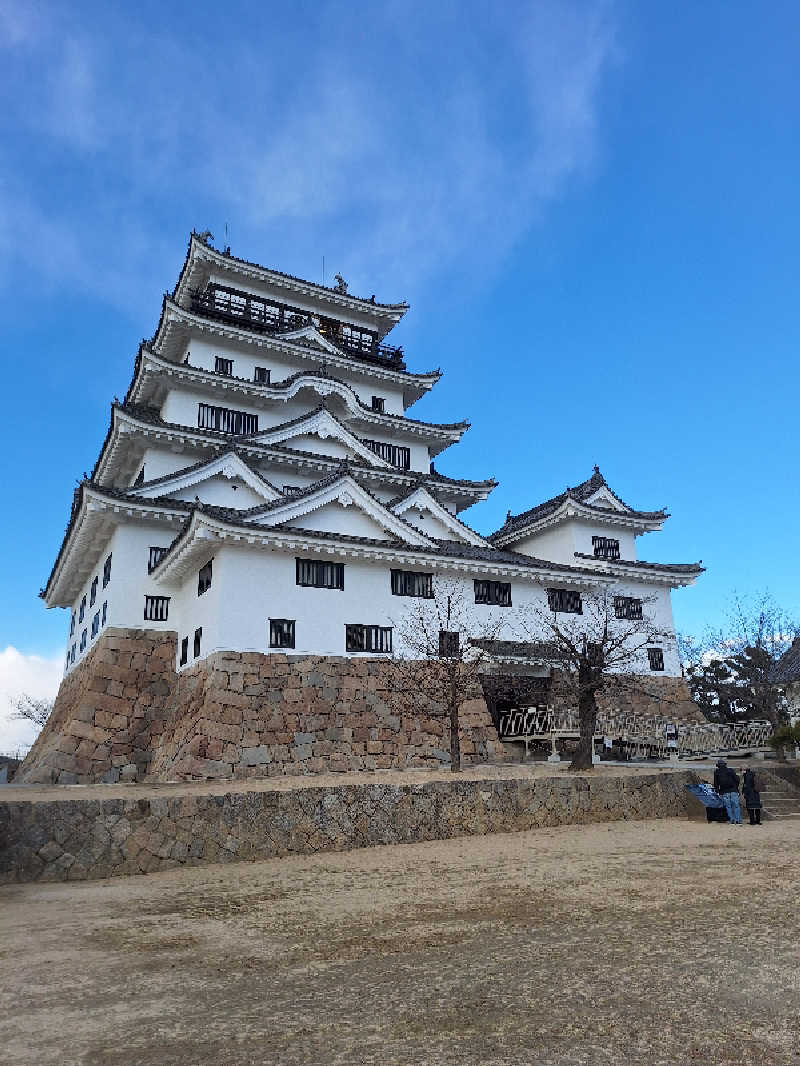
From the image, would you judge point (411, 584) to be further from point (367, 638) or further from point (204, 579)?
point (204, 579)

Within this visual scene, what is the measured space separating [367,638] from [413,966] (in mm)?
15660

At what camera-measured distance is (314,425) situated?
28.7m

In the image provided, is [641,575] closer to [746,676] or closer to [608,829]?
[746,676]

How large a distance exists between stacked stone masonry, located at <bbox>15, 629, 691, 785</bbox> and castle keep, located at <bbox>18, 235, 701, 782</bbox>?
0.19ft

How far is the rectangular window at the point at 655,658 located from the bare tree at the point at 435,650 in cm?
807

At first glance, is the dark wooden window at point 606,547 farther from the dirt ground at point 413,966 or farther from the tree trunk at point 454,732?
the dirt ground at point 413,966

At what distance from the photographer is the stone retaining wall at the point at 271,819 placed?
984cm

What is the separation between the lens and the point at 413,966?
5551 millimetres

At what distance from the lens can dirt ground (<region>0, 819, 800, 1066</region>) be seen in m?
4.04

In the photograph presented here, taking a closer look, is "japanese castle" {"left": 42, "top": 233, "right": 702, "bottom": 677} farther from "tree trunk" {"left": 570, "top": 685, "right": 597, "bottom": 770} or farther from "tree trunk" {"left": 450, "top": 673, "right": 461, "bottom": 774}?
"tree trunk" {"left": 570, "top": 685, "right": 597, "bottom": 770}

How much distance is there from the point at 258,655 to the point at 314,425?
39.6 feet

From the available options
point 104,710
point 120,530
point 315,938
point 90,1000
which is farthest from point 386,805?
point 120,530

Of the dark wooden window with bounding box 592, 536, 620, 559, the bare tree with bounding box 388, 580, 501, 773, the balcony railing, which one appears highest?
the balcony railing

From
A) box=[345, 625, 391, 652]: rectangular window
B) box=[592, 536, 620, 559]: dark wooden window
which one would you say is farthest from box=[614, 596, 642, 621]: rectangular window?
box=[345, 625, 391, 652]: rectangular window
